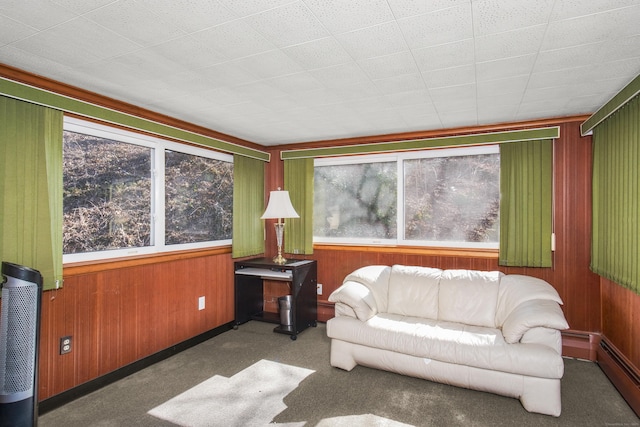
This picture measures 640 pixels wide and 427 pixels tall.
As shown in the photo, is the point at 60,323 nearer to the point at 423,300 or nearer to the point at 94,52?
the point at 94,52

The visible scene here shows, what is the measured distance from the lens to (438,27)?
5.58 feet

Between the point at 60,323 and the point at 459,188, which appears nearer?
the point at 60,323

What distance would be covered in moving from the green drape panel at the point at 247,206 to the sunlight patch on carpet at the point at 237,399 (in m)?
1.54

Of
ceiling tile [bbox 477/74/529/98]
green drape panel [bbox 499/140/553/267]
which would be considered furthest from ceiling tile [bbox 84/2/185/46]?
green drape panel [bbox 499/140/553/267]

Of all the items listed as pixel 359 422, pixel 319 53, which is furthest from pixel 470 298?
pixel 319 53

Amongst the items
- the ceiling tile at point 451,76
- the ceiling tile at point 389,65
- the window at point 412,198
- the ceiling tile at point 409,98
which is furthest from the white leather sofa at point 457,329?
the ceiling tile at point 389,65

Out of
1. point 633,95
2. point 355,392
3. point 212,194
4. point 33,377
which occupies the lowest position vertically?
point 355,392

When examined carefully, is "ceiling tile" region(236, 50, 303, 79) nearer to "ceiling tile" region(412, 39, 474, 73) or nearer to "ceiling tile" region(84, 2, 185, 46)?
"ceiling tile" region(84, 2, 185, 46)

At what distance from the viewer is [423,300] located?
10.4ft

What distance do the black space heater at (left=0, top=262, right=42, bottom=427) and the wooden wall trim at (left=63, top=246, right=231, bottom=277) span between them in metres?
0.79

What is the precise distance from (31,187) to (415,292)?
3.06 metres

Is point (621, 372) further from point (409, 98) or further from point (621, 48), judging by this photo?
point (409, 98)

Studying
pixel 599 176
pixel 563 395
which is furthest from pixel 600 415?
pixel 599 176

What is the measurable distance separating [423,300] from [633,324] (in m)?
1.46
